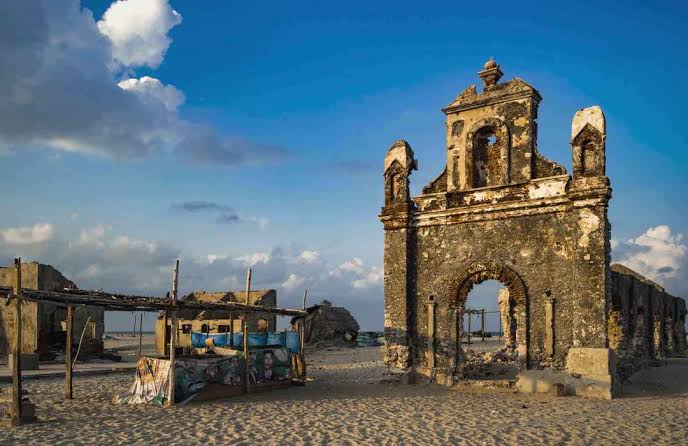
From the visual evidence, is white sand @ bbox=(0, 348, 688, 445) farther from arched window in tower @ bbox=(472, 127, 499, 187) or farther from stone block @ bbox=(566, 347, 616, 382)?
arched window in tower @ bbox=(472, 127, 499, 187)

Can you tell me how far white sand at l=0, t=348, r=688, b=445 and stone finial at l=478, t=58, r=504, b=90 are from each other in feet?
29.5

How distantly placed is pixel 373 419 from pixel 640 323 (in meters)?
15.5

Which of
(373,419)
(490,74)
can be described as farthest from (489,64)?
(373,419)

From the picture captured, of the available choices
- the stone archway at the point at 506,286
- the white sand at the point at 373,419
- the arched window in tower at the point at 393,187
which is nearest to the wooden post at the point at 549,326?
the stone archway at the point at 506,286

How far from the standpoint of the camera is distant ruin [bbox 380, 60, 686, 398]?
15.4m

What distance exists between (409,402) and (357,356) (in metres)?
19.7

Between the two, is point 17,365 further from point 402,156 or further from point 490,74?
point 490,74

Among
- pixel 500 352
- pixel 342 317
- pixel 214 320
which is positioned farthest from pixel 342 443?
pixel 342 317

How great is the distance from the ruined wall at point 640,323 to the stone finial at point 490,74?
6975 mm

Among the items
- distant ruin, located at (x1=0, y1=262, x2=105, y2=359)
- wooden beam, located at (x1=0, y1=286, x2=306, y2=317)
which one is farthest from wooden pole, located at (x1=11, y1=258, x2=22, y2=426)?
distant ruin, located at (x1=0, y1=262, x2=105, y2=359)

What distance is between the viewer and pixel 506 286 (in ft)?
56.3

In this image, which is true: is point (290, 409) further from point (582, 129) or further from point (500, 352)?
point (500, 352)

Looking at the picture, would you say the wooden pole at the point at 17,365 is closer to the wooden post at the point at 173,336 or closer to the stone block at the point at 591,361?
the wooden post at the point at 173,336

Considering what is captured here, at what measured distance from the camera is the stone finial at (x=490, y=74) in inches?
717
